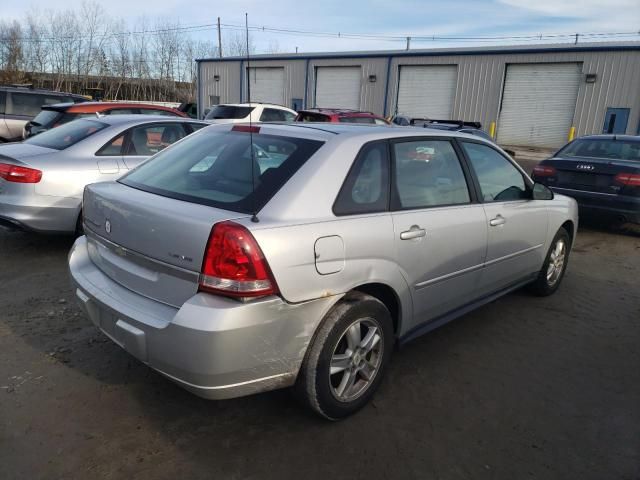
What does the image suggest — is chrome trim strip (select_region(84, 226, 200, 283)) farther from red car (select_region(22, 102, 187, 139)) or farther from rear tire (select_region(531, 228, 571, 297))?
red car (select_region(22, 102, 187, 139))

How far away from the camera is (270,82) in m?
31.1

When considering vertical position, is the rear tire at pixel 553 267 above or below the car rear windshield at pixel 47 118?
below

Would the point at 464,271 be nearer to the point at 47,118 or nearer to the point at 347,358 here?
the point at 347,358

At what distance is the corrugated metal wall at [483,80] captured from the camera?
2039cm

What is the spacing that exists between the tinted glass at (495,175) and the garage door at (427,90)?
72.8 feet

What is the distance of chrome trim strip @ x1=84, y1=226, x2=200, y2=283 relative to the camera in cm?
235

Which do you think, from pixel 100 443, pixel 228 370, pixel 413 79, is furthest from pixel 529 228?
pixel 413 79

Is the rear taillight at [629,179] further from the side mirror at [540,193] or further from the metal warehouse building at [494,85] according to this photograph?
the metal warehouse building at [494,85]

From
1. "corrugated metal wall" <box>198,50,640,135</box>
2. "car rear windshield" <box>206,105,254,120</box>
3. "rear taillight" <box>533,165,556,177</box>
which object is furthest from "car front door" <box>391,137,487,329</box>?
"corrugated metal wall" <box>198,50,640,135</box>

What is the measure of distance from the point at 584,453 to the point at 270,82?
30778 mm

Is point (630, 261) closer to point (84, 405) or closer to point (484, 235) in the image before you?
point (484, 235)

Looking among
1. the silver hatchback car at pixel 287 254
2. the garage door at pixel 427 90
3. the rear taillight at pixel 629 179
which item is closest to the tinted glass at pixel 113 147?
the silver hatchback car at pixel 287 254

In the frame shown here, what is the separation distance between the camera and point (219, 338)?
7.24ft

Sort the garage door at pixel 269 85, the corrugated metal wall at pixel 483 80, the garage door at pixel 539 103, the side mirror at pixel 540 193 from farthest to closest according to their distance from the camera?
the garage door at pixel 269 85 → the garage door at pixel 539 103 → the corrugated metal wall at pixel 483 80 → the side mirror at pixel 540 193
